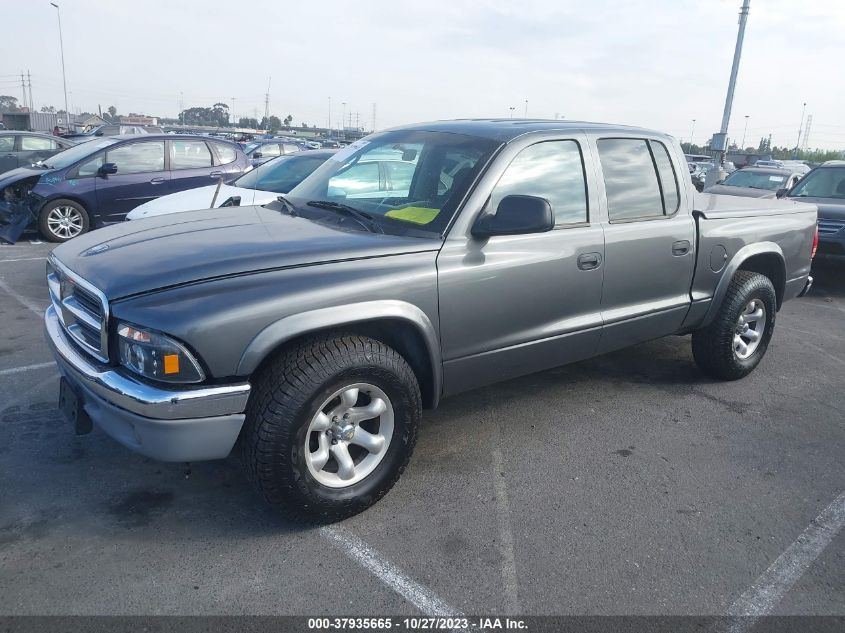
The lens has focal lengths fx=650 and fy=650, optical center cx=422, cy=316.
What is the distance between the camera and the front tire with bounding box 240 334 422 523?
2650 mm

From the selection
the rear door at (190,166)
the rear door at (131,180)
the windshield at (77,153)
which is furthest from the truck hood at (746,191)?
the windshield at (77,153)

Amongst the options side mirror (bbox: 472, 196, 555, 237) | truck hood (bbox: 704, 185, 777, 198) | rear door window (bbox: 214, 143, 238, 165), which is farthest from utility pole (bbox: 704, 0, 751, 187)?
side mirror (bbox: 472, 196, 555, 237)

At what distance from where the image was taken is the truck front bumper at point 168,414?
97.1 inches

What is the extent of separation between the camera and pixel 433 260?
3047mm

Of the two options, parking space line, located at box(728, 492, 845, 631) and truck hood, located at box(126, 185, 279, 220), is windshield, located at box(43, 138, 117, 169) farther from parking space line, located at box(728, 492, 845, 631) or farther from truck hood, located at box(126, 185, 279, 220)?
parking space line, located at box(728, 492, 845, 631)

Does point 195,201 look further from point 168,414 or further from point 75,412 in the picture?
point 168,414

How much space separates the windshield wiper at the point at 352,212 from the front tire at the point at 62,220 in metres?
6.94

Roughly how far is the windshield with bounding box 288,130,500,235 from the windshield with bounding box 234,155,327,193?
381cm

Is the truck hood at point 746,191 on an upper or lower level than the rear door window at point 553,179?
lower

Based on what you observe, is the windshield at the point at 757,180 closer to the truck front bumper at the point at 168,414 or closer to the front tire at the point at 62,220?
the front tire at the point at 62,220

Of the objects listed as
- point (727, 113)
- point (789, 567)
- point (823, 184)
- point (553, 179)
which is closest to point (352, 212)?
point (553, 179)

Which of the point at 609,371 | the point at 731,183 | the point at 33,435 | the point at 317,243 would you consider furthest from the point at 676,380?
the point at 731,183

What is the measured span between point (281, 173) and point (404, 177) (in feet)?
15.6

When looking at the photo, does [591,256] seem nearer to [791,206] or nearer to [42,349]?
[791,206]
